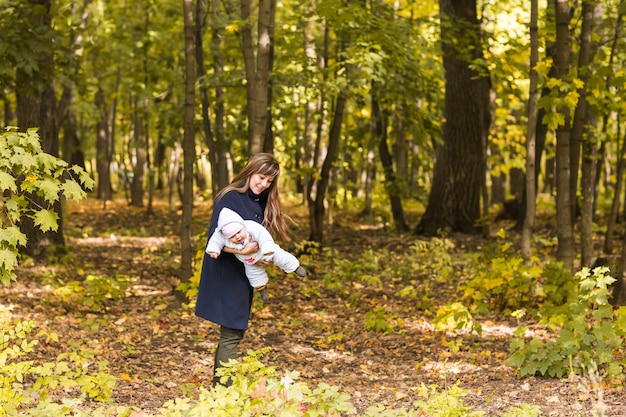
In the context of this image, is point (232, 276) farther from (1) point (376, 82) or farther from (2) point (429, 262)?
(1) point (376, 82)

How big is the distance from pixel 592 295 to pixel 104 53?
16.8m

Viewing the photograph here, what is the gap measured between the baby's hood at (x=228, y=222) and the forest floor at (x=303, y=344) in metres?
1.49

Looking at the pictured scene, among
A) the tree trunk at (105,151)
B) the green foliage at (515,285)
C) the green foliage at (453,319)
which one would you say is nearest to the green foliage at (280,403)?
the green foliage at (453,319)

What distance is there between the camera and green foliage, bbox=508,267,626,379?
596 centimetres

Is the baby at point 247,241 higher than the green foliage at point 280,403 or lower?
higher

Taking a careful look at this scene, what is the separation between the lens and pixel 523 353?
659 cm

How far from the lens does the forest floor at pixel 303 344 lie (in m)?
6.08

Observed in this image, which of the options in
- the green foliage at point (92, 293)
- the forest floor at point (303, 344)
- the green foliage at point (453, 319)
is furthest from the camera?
the green foliage at point (92, 293)

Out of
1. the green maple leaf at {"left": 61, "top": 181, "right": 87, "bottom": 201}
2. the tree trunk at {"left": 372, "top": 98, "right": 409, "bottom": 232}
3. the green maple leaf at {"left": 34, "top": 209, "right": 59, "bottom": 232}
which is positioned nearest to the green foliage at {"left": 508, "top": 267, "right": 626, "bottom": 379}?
the green maple leaf at {"left": 61, "top": 181, "right": 87, "bottom": 201}

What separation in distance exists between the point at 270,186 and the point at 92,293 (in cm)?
535

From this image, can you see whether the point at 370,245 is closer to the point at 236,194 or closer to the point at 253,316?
the point at 253,316

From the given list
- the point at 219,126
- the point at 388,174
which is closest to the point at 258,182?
the point at 388,174

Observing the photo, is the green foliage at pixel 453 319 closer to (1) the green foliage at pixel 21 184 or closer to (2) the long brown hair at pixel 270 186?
(2) the long brown hair at pixel 270 186

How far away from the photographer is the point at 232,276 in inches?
209
